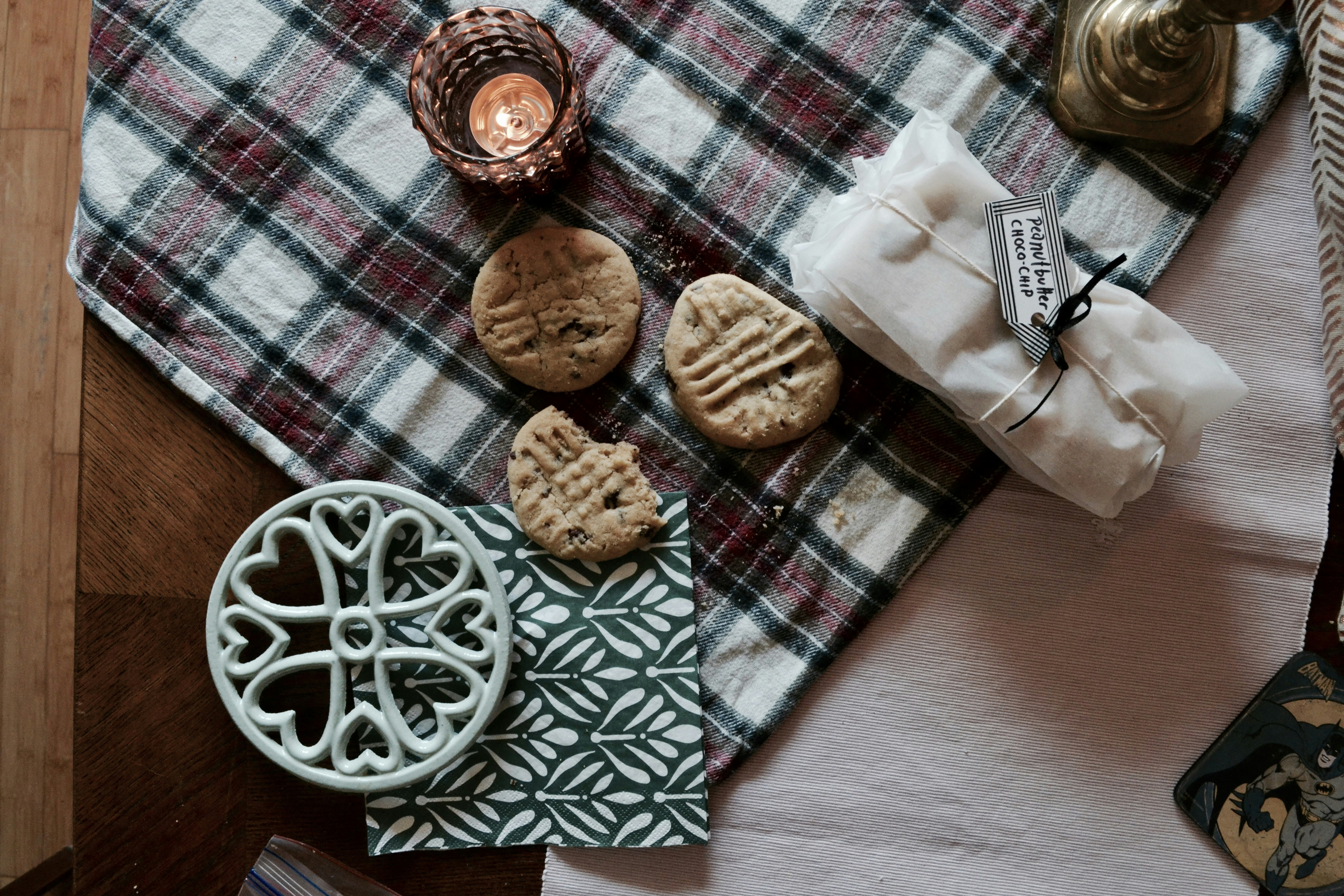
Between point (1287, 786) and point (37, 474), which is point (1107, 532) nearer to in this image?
point (1287, 786)

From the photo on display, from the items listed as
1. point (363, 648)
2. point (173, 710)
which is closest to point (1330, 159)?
point (363, 648)

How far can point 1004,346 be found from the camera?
77 centimetres

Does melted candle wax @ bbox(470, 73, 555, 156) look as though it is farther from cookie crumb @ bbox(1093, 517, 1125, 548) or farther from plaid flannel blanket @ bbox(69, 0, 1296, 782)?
cookie crumb @ bbox(1093, 517, 1125, 548)

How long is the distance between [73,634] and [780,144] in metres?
1.16

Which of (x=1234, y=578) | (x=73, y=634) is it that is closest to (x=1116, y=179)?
(x=1234, y=578)

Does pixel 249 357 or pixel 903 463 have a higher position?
pixel 903 463

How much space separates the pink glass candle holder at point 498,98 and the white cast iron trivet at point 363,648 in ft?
1.05

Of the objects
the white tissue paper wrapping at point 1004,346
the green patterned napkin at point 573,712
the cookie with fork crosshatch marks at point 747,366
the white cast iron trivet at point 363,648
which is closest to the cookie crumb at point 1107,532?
the white tissue paper wrapping at point 1004,346

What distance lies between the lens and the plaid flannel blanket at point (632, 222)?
0.86 m

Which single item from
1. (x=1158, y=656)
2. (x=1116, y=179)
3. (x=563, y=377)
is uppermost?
(x=1116, y=179)

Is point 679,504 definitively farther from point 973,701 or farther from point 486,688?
point 973,701

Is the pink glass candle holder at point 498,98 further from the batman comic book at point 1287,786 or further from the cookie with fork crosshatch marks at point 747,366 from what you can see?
the batman comic book at point 1287,786

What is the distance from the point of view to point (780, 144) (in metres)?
0.88

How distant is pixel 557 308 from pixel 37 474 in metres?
0.89
